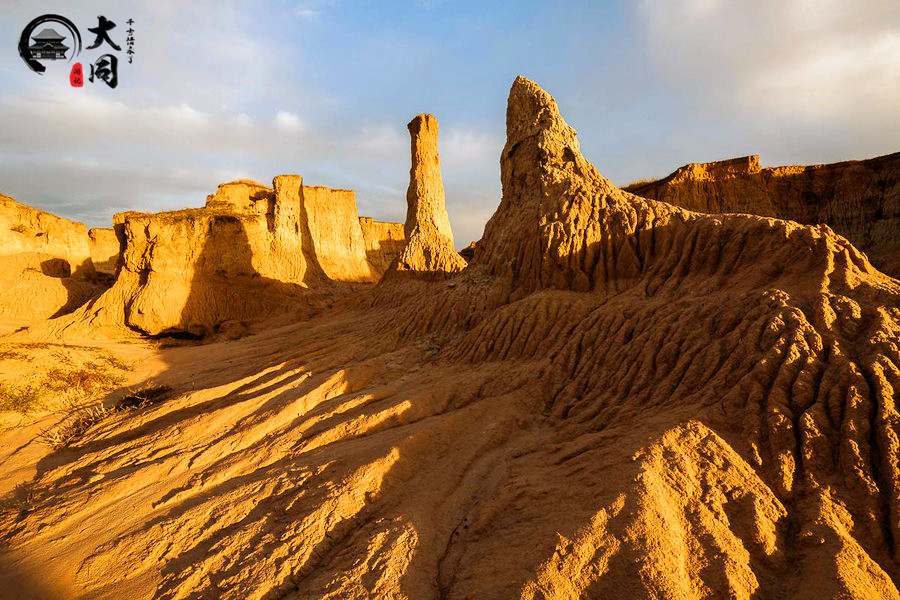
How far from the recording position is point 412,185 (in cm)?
1912

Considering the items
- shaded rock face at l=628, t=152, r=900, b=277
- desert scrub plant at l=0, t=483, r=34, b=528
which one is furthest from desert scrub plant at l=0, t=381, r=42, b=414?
shaded rock face at l=628, t=152, r=900, b=277

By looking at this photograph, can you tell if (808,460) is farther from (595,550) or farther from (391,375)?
(391,375)

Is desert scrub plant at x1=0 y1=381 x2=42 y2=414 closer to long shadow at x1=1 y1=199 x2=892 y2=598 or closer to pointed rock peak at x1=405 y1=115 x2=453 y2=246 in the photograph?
long shadow at x1=1 y1=199 x2=892 y2=598

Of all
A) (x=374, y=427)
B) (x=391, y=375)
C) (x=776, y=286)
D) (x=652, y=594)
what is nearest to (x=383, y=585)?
(x=652, y=594)

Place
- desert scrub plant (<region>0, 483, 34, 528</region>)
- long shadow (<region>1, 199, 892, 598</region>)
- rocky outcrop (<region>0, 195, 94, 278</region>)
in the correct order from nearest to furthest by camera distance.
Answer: long shadow (<region>1, 199, 892, 598</region>) → desert scrub plant (<region>0, 483, 34, 528</region>) → rocky outcrop (<region>0, 195, 94, 278</region>)

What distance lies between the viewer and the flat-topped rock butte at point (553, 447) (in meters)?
2.67

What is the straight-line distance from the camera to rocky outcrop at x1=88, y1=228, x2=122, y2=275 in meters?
26.4

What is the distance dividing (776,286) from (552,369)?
2.80 metres

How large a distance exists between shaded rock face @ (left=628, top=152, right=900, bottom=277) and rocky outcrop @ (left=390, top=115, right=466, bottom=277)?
35.2ft

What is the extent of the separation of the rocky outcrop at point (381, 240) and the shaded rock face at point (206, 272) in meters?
9.19

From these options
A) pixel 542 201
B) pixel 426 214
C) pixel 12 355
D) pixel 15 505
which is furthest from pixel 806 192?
pixel 12 355

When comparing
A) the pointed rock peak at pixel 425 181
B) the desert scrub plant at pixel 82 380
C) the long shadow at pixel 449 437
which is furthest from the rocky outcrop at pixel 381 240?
the long shadow at pixel 449 437

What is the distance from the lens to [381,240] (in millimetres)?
30156

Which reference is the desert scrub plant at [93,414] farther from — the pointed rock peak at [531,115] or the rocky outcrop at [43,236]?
the rocky outcrop at [43,236]
